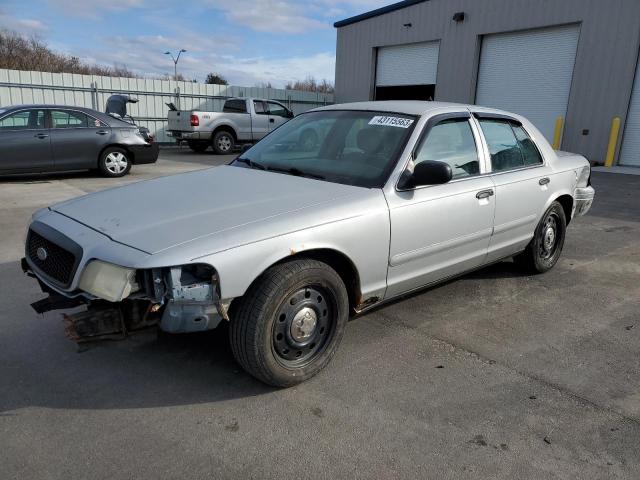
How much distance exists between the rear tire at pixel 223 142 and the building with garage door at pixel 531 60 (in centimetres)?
772

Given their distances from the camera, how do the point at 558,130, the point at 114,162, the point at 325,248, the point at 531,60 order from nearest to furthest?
the point at 325,248 → the point at 114,162 → the point at 558,130 → the point at 531,60

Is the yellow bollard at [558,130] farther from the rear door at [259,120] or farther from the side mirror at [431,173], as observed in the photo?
the side mirror at [431,173]

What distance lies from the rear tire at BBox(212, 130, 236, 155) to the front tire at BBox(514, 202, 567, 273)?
44.6ft

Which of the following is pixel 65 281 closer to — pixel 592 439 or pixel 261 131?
pixel 592 439

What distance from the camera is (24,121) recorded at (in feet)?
31.6

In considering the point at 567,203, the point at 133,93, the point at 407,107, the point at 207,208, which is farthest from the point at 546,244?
the point at 133,93

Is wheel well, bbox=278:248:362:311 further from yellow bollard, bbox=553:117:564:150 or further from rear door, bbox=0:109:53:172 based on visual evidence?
yellow bollard, bbox=553:117:564:150

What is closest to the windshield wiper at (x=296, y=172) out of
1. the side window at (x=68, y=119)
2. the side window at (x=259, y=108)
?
the side window at (x=68, y=119)

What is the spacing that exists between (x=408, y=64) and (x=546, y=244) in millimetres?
17149

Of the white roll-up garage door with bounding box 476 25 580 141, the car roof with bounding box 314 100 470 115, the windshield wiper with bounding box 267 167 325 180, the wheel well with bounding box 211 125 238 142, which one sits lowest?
the wheel well with bounding box 211 125 238 142

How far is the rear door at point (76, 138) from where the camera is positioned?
9.94 metres

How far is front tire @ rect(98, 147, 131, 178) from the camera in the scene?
34.6 feet

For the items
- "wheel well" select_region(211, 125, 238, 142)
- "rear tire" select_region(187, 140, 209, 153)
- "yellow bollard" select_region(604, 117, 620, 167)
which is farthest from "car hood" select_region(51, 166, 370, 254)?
"yellow bollard" select_region(604, 117, 620, 167)

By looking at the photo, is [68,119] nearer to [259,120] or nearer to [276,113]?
[259,120]
